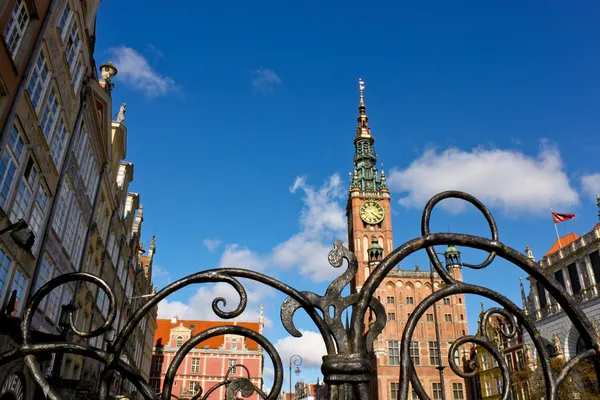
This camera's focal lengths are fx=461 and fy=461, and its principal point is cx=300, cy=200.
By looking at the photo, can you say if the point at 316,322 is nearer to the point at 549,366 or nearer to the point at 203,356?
the point at 549,366

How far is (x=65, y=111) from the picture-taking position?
47.1 feet

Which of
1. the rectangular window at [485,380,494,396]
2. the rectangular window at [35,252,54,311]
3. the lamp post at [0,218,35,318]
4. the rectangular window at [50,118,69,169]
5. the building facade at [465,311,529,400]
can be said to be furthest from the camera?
the rectangular window at [485,380,494,396]

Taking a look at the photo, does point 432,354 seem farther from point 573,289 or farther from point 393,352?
point 573,289

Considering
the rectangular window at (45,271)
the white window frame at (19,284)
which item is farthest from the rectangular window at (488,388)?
the white window frame at (19,284)

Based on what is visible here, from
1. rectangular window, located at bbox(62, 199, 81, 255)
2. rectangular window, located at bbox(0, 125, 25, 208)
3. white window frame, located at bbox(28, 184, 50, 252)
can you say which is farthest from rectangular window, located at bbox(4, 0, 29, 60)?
rectangular window, located at bbox(62, 199, 81, 255)

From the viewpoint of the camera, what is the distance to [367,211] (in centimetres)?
6144

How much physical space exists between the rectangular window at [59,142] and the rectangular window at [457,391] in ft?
159

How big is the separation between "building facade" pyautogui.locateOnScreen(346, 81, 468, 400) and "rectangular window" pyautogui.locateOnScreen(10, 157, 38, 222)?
3728 centimetres

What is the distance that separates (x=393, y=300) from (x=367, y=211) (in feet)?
42.3

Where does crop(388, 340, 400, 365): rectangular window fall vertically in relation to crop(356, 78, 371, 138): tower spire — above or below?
below

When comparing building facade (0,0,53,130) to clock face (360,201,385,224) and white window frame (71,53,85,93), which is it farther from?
clock face (360,201,385,224)

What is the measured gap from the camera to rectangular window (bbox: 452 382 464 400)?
4974 centimetres

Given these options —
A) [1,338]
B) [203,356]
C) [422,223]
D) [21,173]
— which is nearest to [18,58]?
[21,173]

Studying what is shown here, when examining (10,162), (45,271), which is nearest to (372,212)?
(45,271)
